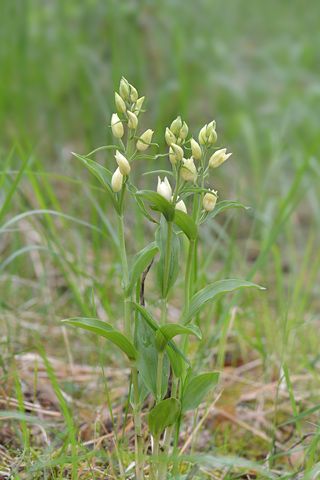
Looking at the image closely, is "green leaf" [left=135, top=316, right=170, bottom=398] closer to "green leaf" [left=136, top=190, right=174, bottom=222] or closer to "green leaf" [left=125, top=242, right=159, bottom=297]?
"green leaf" [left=125, top=242, right=159, bottom=297]

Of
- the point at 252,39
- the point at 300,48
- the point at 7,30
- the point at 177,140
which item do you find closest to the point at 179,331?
the point at 177,140

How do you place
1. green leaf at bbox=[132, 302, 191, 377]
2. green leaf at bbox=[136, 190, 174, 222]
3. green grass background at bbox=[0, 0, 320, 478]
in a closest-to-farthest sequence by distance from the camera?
green leaf at bbox=[136, 190, 174, 222] → green leaf at bbox=[132, 302, 191, 377] → green grass background at bbox=[0, 0, 320, 478]

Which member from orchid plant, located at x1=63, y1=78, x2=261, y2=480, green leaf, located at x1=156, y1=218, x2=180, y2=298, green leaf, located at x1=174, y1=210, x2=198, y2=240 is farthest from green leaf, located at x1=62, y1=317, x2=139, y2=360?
→ green leaf, located at x1=174, y1=210, x2=198, y2=240

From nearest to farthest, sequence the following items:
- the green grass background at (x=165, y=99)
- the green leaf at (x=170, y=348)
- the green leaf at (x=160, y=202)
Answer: the green leaf at (x=160, y=202), the green leaf at (x=170, y=348), the green grass background at (x=165, y=99)

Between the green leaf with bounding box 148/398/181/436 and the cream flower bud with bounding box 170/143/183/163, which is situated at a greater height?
the cream flower bud with bounding box 170/143/183/163

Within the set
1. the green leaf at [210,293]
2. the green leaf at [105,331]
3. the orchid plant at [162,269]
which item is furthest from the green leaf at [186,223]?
the green leaf at [105,331]

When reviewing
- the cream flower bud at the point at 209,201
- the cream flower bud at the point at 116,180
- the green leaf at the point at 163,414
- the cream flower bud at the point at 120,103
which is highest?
the cream flower bud at the point at 120,103

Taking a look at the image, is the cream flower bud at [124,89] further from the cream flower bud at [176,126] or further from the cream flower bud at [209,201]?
the cream flower bud at [209,201]

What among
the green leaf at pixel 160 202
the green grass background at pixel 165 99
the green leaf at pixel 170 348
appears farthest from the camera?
the green grass background at pixel 165 99
